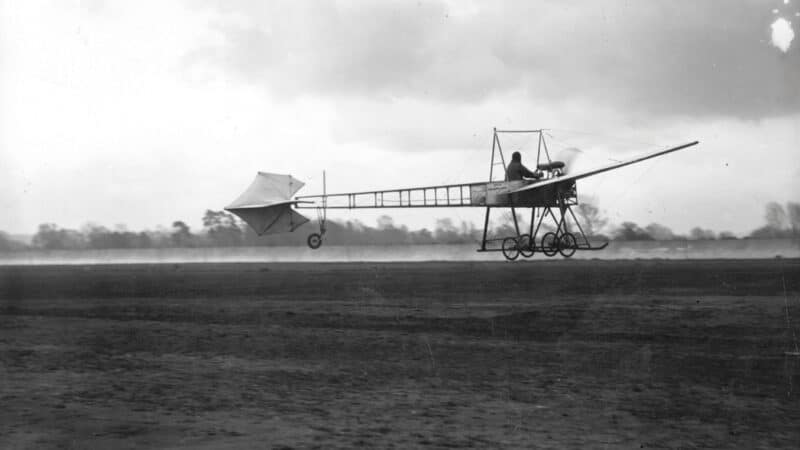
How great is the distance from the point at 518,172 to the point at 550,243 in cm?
367

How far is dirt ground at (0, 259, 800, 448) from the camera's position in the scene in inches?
291

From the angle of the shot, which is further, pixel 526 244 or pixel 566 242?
pixel 526 244

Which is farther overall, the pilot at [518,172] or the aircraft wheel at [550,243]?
the pilot at [518,172]

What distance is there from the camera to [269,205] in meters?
36.3

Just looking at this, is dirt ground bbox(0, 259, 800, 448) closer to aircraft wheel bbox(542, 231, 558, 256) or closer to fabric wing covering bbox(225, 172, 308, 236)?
aircraft wheel bbox(542, 231, 558, 256)

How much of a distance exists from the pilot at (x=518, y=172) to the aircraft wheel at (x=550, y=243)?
283cm

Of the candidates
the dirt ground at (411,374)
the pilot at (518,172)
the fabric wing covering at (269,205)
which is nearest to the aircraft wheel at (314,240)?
the fabric wing covering at (269,205)

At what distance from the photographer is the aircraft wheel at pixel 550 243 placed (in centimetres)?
3484

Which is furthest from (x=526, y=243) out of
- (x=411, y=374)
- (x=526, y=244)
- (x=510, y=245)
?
(x=411, y=374)

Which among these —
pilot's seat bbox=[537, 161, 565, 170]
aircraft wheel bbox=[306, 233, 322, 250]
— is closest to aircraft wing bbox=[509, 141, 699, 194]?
pilot's seat bbox=[537, 161, 565, 170]

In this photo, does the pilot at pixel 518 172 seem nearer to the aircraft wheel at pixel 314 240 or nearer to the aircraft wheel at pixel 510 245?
the aircraft wheel at pixel 510 245

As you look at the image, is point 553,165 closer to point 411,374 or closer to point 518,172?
point 518,172

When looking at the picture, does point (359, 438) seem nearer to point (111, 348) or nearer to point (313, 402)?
point (313, 402)

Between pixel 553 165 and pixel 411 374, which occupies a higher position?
pixel 553 165
